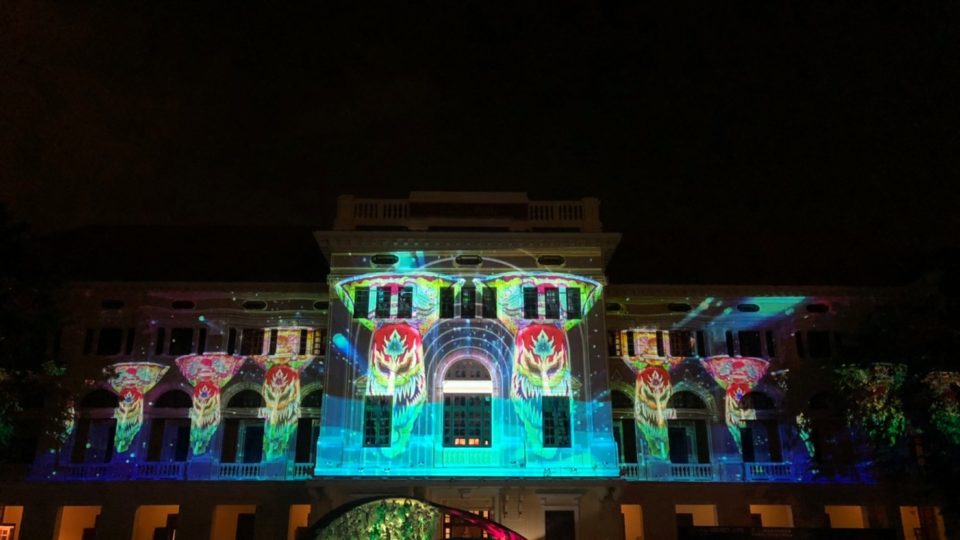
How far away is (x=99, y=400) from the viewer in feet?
104

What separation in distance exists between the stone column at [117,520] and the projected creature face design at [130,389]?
7.35ft

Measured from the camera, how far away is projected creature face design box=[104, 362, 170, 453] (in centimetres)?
3100

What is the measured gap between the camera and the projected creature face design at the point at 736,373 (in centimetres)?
3162

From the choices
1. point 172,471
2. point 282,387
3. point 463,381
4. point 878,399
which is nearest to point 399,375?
point 463,381

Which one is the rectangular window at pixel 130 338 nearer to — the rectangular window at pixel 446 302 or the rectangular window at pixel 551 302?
the rectangular window at pixel 446 302

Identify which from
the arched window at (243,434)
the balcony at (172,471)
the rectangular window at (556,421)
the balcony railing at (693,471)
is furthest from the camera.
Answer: the arched window at (243,434)

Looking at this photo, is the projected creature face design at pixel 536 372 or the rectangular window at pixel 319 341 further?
the rectangular window at pixel 319 341

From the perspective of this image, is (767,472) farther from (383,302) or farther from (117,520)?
(117,520)

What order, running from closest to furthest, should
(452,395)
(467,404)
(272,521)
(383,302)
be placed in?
(467,404) < (452,395) < (272,521) < (383,302)

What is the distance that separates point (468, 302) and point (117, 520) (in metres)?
14.7

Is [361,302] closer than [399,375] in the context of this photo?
No

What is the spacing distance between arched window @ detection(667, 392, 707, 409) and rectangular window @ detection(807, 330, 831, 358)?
4807mm

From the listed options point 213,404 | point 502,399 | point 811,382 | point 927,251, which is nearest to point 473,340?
point 502,399

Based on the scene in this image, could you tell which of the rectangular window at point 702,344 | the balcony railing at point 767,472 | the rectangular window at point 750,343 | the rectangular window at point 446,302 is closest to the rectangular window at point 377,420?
the rectangular window at point 446,302
